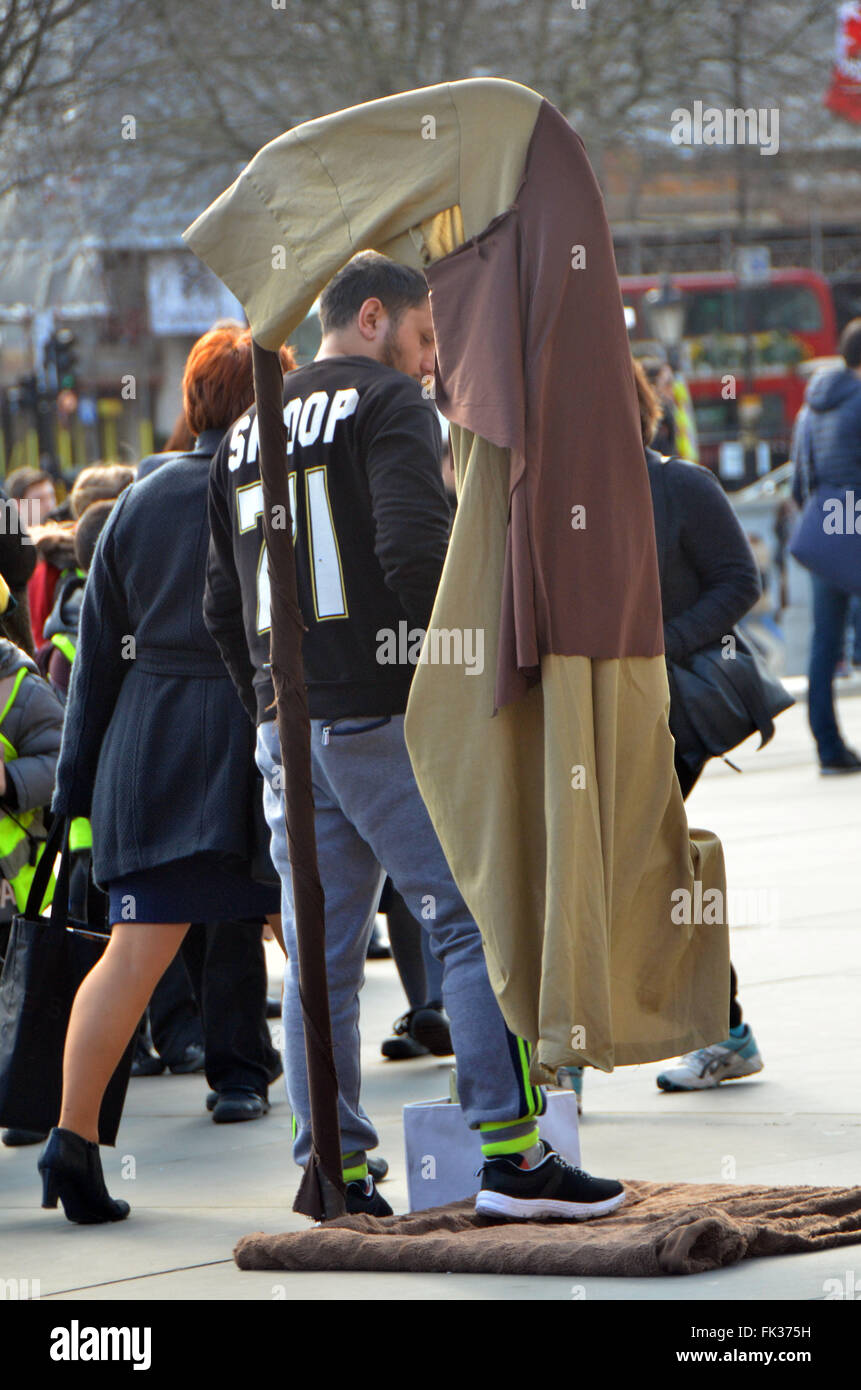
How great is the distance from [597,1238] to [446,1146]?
0.54 meters

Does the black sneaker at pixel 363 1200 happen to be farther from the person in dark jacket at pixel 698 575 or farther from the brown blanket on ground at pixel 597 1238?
the person in dark jacket at pixel 698 575

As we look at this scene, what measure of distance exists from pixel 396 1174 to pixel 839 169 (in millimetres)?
32262

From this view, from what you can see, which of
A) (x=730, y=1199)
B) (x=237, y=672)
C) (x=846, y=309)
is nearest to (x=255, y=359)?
(x=237, y=672)

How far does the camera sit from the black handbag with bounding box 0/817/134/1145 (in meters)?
4.59

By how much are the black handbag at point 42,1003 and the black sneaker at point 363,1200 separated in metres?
0.69

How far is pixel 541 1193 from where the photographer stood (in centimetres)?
387

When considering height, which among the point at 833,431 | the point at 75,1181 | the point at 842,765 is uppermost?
the point at 833,431

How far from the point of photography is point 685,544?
5.39 metres

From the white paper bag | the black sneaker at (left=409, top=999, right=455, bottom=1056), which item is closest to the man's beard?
the white paper bag

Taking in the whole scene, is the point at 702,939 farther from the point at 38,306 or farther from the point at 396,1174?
the point at 38,306

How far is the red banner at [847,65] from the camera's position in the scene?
28047 mm

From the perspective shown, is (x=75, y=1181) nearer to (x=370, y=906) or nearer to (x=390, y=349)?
(x=370, y=906)

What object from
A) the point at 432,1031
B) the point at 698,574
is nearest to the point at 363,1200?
the point at 432,1031

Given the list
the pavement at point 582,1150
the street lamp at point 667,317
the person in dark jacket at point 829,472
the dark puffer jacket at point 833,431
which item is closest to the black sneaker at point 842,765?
the person in dark jacket at point 829,472
